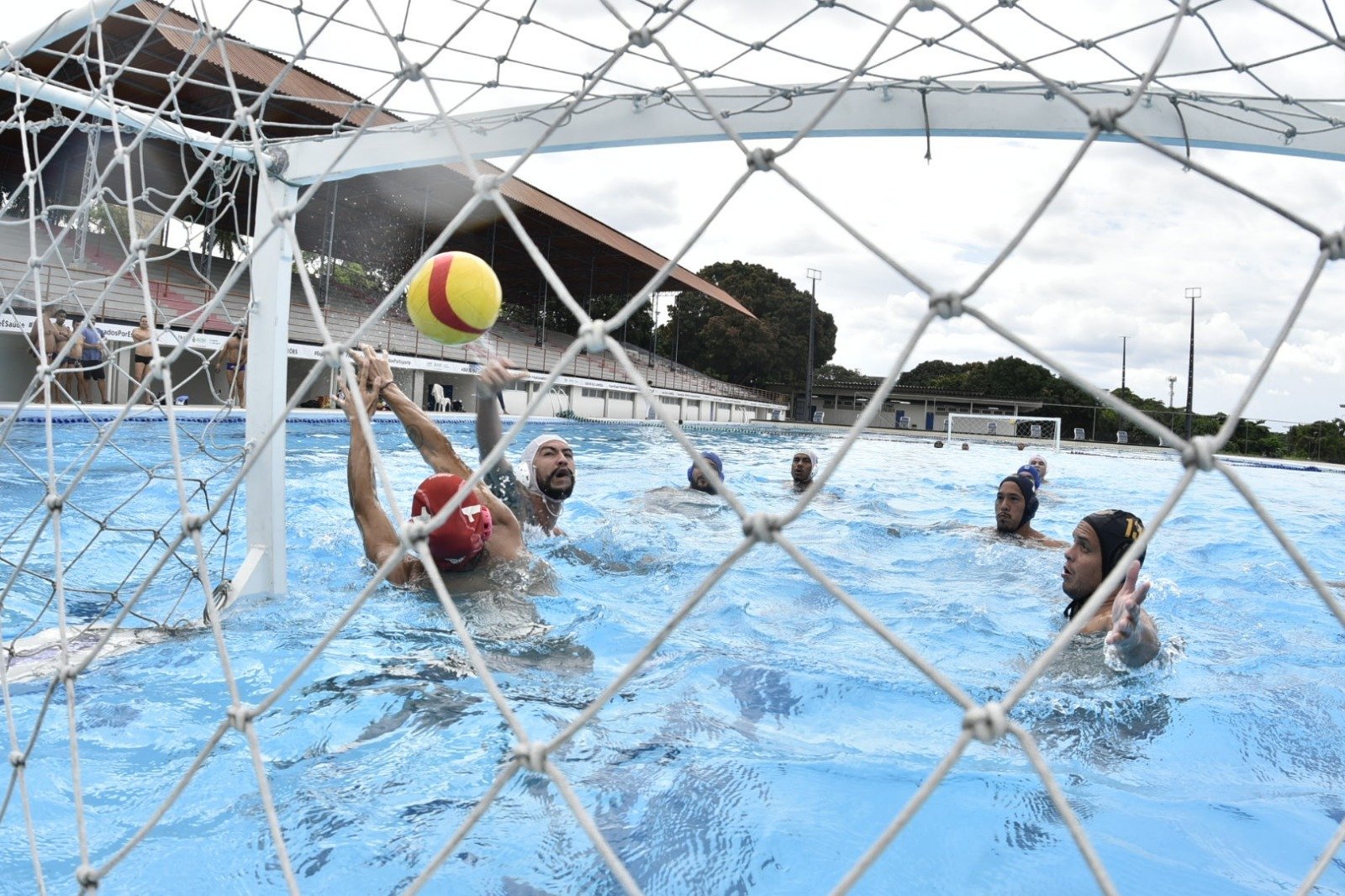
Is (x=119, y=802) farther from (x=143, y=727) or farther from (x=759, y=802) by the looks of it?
(x=759, y=802)

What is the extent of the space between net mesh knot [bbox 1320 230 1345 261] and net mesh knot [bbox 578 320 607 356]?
3.59 feet

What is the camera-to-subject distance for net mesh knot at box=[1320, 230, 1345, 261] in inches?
50.2

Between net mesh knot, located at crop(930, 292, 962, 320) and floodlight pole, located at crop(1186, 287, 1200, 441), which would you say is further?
floodlight pole, located at crop(1186, 287, 1200, 441)

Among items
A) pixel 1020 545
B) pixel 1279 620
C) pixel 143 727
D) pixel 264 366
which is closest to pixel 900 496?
pixel 1020 545

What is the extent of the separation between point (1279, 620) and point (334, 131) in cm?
561

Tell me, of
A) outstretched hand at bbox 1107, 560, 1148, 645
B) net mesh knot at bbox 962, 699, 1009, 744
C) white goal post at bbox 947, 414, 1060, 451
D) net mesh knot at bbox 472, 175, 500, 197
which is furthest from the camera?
white goal post at bbox 947, 414, 1060, 451

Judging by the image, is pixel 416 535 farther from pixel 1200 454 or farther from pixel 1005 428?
pixel 1005 428

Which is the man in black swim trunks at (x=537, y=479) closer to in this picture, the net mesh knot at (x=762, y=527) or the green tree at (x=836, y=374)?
the net mesh knot at (x=762, y=527)

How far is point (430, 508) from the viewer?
3.14m

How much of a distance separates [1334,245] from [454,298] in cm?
266

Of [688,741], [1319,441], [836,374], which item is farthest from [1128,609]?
[836,374]

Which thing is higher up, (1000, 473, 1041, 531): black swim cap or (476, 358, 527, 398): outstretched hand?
(476, 358, 527, 398): outstretched hand

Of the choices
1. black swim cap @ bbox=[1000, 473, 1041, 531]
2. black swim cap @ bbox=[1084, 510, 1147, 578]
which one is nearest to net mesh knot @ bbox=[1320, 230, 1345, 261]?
black swim cap @ bbox=[1084, 510, 1147, 578]

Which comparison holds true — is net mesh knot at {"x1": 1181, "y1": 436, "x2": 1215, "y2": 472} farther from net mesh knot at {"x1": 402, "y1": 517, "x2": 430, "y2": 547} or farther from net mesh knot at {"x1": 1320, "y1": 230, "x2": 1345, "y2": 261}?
net mesh knot at {"x1": 402, "y1": 517, "x2": 430, "y2": 547}
